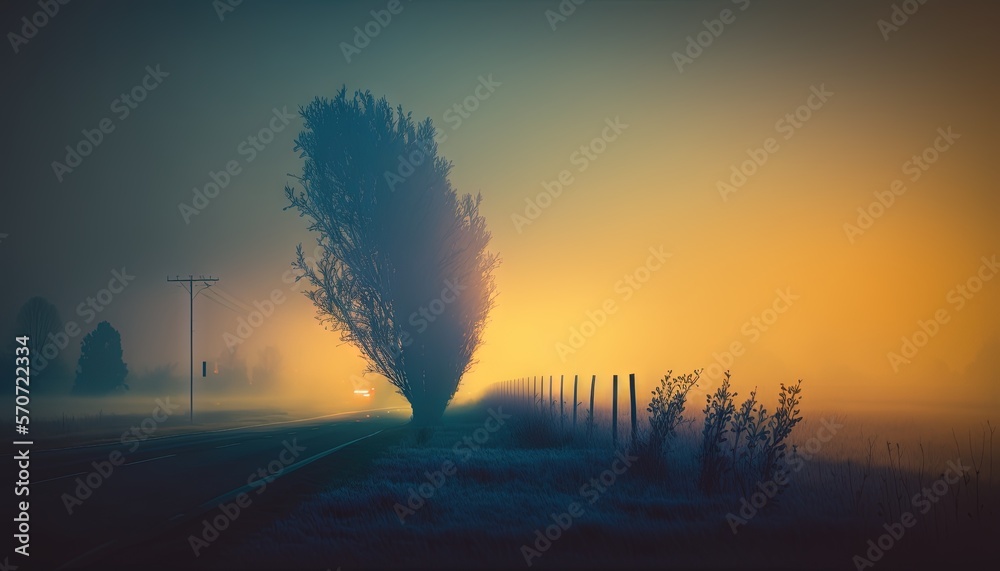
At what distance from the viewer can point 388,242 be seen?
28.7 metres

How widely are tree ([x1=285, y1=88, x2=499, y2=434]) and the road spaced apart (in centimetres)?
861

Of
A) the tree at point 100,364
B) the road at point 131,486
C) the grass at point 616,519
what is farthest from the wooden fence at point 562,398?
the tree at point 100,364

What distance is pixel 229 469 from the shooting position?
14219 millimetres

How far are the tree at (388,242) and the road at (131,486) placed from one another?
28.2 feet

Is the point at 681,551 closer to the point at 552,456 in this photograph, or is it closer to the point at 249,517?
the point at 249,517

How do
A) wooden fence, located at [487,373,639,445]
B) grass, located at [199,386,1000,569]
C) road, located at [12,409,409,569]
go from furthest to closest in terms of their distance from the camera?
wooden fence, located at [487,373,639,445] < road, located at [12,409,409,569] < grass, located at [199,386,1000,569]

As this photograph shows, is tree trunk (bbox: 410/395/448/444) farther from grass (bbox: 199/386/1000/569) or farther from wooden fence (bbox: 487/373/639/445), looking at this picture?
grass (bbox: 199/386/1000/569)

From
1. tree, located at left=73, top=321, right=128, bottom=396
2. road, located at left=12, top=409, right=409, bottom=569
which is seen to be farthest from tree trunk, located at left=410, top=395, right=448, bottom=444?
tree, located at left=73, top=321, right=128, bottom=396

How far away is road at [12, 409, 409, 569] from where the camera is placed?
25.7ft

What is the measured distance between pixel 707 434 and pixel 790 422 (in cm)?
127

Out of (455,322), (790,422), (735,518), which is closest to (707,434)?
(790,422)

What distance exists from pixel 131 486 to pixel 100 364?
79.2 metres

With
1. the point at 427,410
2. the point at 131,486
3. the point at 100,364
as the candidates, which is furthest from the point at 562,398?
the point at 100,364

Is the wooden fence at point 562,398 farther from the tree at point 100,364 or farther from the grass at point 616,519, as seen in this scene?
the tree at point 100,364
